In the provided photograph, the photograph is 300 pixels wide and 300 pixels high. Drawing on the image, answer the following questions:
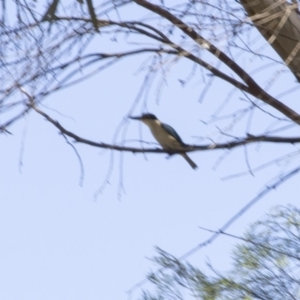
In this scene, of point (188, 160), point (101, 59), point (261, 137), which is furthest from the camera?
point (188, 160)

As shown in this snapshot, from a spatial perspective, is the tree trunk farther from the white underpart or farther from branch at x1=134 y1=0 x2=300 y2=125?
the white underpart

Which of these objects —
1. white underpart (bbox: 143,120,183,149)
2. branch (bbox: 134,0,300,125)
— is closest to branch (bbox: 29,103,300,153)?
branch (bbox: 134,0,300,125)

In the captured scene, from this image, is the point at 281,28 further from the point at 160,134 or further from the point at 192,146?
the point at 160,134

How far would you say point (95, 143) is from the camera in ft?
7.24

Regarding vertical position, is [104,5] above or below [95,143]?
above

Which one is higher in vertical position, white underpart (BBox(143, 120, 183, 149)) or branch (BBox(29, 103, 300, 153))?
A: white underpart (BBox(143, 120, 183, 149))

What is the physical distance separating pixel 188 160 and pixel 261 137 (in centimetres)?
105

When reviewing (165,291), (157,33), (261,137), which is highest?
(157,33)

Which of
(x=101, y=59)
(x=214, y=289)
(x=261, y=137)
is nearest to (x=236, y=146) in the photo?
(x=261, y=137)

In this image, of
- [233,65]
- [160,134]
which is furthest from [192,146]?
[160,134]

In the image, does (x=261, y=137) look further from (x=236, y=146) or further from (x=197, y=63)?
(x=197, y=63)

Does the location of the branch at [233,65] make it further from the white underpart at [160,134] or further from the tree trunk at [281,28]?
the white underpart at [160,134]

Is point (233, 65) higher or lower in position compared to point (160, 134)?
lower

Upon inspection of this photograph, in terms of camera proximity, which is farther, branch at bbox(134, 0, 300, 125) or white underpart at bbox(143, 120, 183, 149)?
white underpart at bbox(143, 120, 183, 149)
